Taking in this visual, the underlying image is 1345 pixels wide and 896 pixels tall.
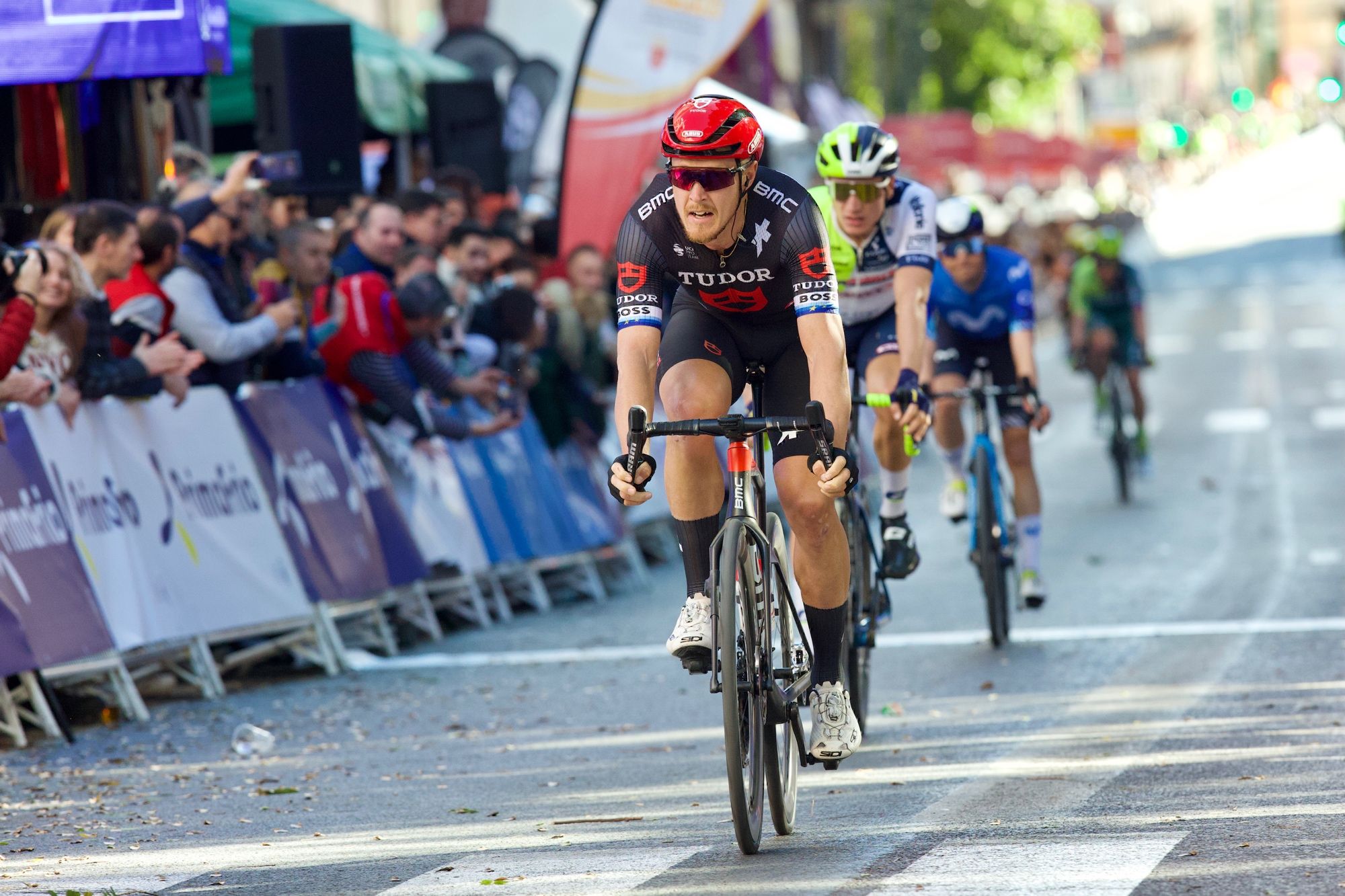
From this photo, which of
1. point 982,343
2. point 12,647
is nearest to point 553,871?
point 12,647

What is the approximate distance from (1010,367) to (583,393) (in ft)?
12.2

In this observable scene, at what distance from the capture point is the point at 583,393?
1401cm

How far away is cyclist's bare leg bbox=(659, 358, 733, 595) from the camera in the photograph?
6.32 metres

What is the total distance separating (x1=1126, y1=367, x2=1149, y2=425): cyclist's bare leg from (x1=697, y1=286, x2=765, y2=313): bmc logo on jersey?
39.6 ft

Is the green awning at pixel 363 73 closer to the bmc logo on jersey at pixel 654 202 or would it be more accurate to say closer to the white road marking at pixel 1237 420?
the bmc logo on jersey at pixel 654 202

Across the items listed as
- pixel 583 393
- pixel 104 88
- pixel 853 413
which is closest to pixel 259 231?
pixel 104 88

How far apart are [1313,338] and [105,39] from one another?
29.8 meters

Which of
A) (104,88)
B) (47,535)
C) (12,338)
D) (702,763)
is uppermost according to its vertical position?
(104,88)

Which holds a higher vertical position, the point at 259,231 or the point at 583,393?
the point at 259,231

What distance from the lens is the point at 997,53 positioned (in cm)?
6825

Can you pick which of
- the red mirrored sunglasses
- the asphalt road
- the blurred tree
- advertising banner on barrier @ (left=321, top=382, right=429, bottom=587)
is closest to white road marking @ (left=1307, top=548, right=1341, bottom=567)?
the asphalt road

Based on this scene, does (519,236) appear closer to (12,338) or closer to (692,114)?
(12,338)

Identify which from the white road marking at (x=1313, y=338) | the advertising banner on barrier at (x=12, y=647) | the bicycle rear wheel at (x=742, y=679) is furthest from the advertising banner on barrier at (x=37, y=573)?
the white road marking at (x=1313, y=338)

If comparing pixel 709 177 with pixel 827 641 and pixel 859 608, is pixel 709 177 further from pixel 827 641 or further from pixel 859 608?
pixel 859 608
